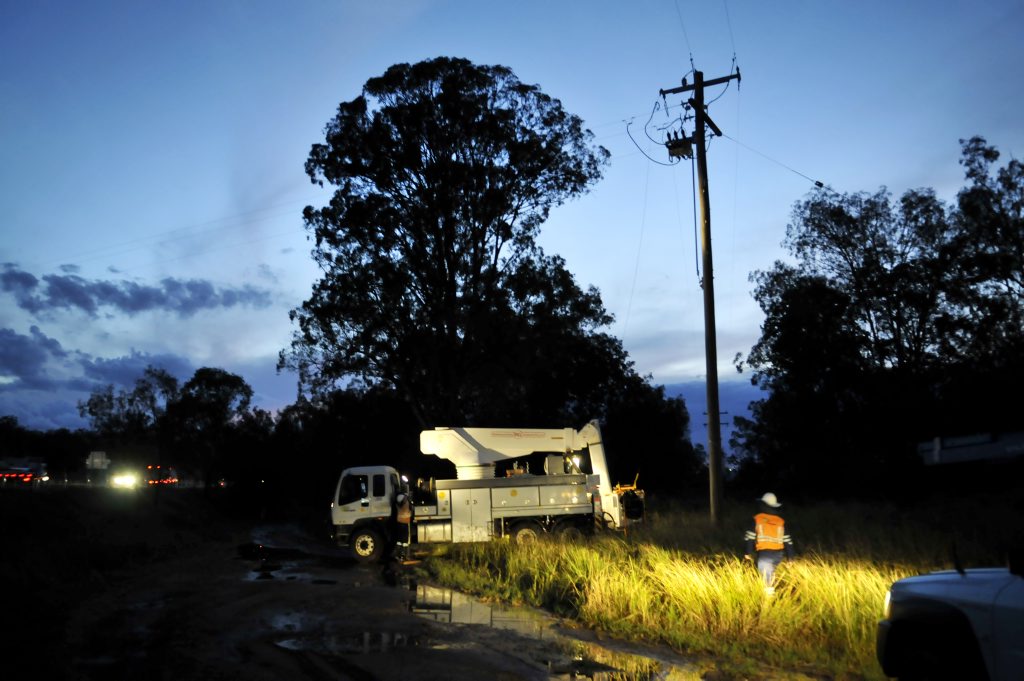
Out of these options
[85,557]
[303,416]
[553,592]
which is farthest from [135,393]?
[553,592]

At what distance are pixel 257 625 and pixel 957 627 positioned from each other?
29.0 feet

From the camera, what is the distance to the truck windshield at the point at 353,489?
21.9 metres

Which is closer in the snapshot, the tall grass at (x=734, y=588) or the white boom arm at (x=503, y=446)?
the tall grass at (x=734, y=588)

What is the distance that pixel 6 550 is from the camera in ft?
53.6

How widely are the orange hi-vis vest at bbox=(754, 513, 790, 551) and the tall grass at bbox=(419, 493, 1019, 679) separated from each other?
1.17ft

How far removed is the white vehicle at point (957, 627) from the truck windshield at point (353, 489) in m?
17.1

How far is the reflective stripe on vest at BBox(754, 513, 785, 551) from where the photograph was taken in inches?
412

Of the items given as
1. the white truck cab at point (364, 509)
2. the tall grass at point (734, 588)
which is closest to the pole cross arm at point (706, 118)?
the tall grass at point (734, 588)

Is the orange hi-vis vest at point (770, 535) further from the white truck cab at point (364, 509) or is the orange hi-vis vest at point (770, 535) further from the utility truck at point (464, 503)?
the white truck cab at point (364, 509)

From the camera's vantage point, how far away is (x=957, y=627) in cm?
550

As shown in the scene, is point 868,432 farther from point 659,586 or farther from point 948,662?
point 948,662

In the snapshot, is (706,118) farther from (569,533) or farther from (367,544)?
(367,544)

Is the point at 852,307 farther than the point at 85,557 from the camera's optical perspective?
Yes

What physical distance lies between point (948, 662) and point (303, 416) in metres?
43.0
